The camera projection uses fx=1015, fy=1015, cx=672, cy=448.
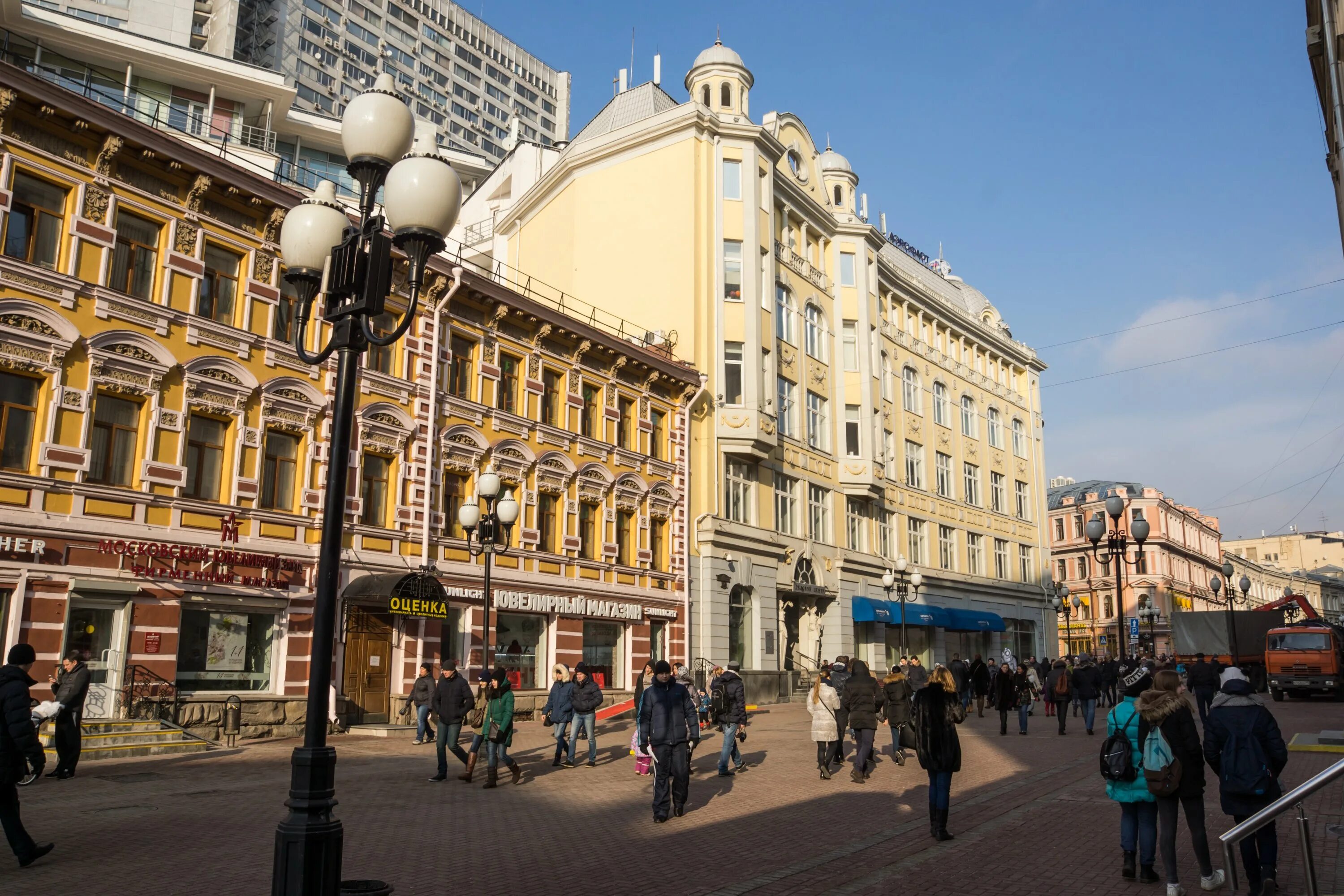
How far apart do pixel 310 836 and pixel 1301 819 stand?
616cm

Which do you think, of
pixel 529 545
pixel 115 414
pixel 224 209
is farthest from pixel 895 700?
pixel 224 209

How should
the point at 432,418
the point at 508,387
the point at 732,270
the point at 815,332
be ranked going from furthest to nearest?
the point at 815,332 → the point at 732,270 → the point at 508,387 → the point at 432,418

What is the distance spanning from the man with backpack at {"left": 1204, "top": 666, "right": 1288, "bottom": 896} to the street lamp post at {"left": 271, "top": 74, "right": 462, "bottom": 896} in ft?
22.0

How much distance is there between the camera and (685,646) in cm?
3328

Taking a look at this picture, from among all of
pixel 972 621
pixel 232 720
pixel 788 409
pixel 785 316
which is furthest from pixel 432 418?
pixel 972 621

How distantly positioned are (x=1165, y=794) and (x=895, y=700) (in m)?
9.96

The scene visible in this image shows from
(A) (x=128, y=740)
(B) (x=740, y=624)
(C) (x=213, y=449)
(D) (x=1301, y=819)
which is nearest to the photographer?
(D) (x=1301, y=819)

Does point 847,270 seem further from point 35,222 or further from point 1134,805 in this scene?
point 1134,805

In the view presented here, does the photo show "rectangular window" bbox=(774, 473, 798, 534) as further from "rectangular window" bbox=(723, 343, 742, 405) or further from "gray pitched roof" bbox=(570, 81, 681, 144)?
"gray pitched roof" bbox=(570, 81, 681, 144)

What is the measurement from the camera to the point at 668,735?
1248 centimetres

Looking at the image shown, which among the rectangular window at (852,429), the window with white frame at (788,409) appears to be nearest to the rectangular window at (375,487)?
the window with white frame at (788,409)

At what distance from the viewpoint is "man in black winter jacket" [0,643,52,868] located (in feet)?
28.2

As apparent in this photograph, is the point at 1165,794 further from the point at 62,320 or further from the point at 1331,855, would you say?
the point at 62,320

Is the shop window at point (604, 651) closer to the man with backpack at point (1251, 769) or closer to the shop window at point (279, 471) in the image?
the shop window at point (279, 471)
